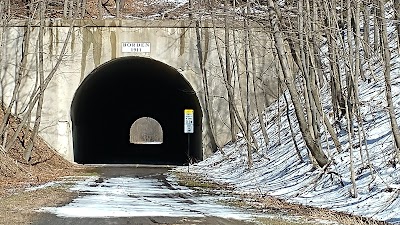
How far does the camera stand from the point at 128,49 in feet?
72.8

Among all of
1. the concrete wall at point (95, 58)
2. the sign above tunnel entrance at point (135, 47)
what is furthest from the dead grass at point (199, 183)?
the sign above tunnel entrance at point (135, 47)

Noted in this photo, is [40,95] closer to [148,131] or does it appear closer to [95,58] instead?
[95,58]

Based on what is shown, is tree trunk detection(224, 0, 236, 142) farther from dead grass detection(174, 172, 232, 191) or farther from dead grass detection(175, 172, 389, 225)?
dead grass detection(175, 172, 389, 225)

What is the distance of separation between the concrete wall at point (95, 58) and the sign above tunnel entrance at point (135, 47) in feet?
0.37

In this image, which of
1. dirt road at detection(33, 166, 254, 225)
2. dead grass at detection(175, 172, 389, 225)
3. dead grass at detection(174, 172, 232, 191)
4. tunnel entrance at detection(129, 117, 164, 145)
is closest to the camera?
dirt road at detection(33, 166, 254, 225)

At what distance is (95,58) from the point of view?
72.6ft

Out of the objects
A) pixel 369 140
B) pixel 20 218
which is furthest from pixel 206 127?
pixel 20 218

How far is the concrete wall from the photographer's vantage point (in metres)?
22.0

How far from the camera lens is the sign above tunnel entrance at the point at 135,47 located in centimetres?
2220

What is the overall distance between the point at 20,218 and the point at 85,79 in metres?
14.3

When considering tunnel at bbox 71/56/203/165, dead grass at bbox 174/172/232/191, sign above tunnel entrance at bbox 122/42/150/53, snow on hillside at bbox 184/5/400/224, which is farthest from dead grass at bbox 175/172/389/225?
tunnel at bbox 71/56/203/165

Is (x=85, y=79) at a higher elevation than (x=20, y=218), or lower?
higher

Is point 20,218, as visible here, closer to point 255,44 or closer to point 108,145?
point 255,44

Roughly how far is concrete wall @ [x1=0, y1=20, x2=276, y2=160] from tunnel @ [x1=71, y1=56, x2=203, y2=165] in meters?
0.56
